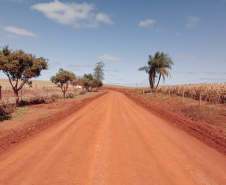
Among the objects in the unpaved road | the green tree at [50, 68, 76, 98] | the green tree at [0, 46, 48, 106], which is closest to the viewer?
the unpaved road

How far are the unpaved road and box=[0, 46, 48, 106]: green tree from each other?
956 cm

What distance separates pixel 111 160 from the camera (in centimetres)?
525

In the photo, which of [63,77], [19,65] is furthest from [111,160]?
[63,77]

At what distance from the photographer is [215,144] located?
23.4ft

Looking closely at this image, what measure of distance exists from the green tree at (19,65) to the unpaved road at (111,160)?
9562mm

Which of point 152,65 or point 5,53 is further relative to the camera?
point 152,65

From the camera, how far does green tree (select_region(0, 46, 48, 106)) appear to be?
49.2 ft

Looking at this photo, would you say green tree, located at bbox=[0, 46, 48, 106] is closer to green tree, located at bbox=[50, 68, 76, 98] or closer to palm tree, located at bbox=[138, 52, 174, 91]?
green tree, located at bbox=[50, 68, 76, 98]

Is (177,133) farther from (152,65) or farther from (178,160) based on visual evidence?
(152,65)

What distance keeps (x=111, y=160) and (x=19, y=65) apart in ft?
44.9

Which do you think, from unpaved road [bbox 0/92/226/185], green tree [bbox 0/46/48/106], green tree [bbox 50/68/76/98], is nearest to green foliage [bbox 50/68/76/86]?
green tree [bbox 50/68/76/98]

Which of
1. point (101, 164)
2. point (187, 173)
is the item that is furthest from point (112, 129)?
point (187, 173)

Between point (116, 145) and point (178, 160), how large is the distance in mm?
2111

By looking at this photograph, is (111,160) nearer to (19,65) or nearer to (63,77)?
(19,65)
